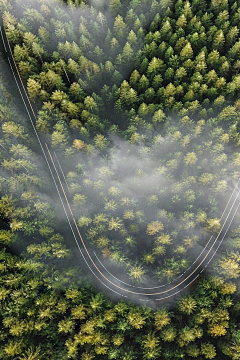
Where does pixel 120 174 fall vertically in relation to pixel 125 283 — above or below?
above

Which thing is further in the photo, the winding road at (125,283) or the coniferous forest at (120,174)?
the winding road at (125,283)

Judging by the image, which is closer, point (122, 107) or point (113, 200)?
point (113, 200)

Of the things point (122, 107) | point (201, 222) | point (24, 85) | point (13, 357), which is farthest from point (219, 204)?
point (24, 85)

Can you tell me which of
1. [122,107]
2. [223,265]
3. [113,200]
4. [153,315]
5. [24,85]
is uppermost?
[24,85]

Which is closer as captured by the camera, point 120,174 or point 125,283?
point 125,283

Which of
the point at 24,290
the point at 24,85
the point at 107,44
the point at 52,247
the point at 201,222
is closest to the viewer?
the point at 24,290

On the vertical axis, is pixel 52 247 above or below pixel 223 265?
above

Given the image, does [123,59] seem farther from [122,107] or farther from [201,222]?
[201,222]

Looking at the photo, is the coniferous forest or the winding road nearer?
the coniferous forest
